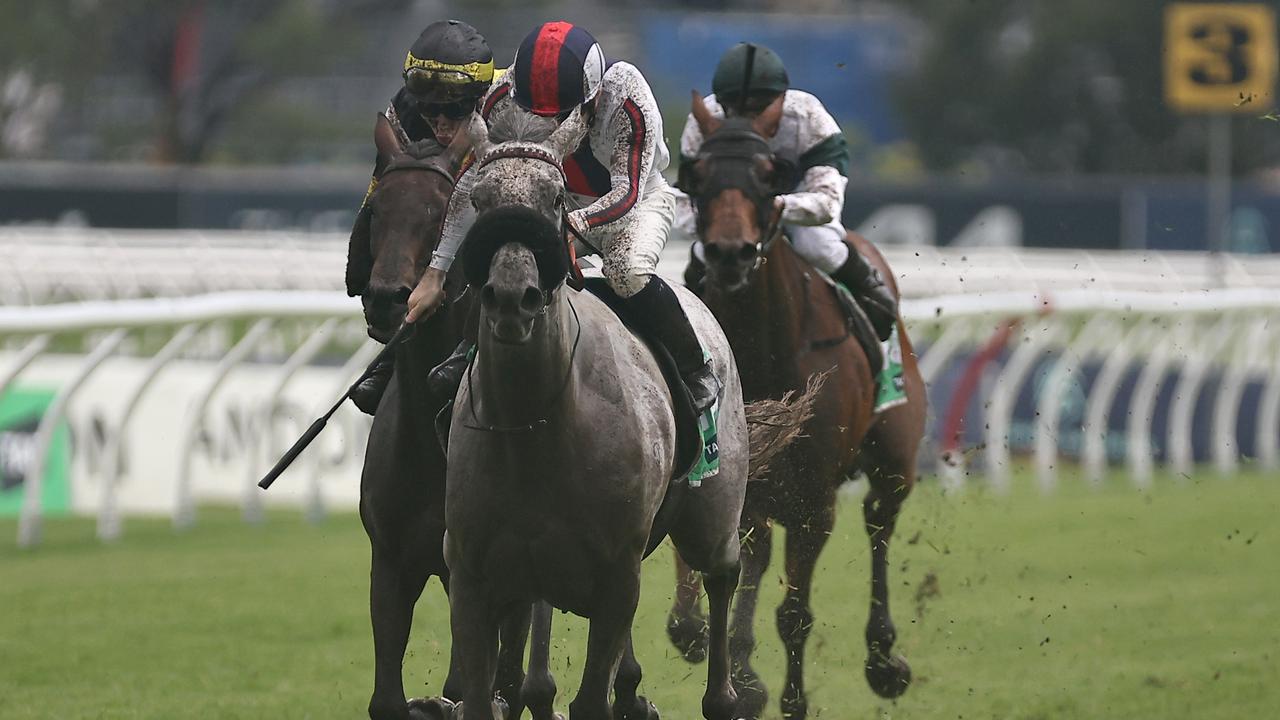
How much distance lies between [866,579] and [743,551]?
9.67 feet

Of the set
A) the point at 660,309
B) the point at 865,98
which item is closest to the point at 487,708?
the point at 660,309

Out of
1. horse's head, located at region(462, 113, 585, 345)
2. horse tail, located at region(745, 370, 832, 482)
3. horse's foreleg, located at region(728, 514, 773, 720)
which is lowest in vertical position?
horse's foreleg, located at region(728, 514, 773, 720)

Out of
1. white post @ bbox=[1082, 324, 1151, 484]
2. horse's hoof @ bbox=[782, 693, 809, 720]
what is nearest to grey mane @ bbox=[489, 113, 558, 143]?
horse's hoof @ bbox=[782, 693, 809, 720]

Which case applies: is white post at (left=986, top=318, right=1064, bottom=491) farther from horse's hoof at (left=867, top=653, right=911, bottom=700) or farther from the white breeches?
the white breeches

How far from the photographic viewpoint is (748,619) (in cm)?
675

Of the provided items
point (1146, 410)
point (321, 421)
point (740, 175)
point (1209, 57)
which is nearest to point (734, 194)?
point (740, 175)

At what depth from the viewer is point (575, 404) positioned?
495cm

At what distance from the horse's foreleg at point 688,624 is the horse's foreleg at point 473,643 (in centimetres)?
214

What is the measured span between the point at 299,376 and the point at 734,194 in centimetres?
649

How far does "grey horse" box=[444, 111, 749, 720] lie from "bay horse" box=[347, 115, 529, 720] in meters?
0.47

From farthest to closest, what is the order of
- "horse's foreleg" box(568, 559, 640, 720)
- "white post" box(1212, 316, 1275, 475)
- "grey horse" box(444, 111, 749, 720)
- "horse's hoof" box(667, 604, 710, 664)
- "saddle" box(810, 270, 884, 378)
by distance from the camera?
"white post" box(1212, 316, 1275, 475), "saddle" box(810, 270, 884, 378), "horse's hoof" box(667, 604, 710, 664), "horse's foreleg" box(568, 559, 640, 720), "grey horse" box(444, 111, 749, 720)

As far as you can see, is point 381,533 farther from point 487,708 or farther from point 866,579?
point 866,579

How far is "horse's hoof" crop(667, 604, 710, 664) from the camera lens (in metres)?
7.16

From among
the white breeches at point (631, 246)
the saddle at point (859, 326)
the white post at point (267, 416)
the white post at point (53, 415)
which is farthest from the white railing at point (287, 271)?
the white breeches at point (631, 246)
